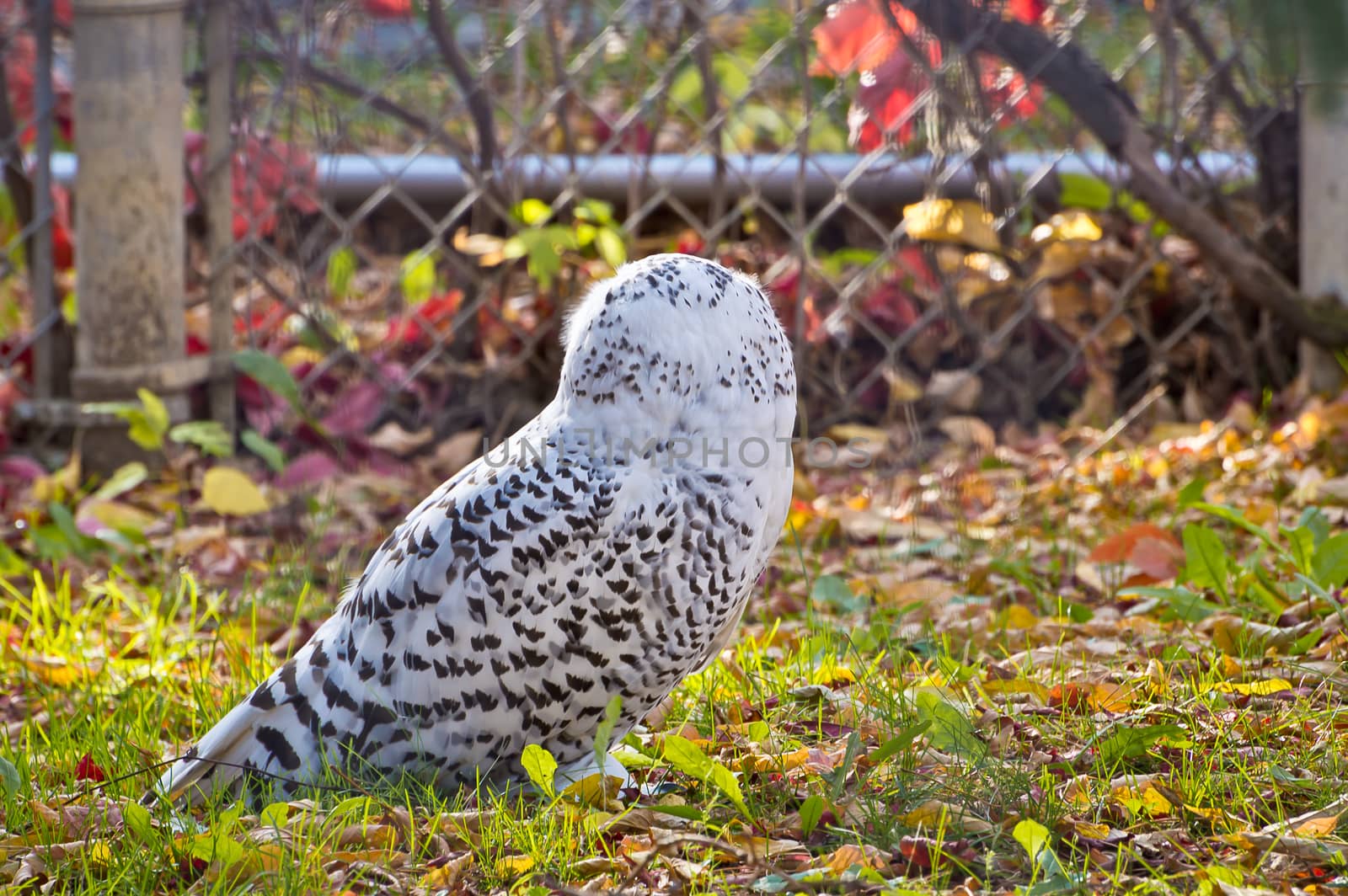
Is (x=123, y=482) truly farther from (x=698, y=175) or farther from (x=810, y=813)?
(x=810, y=813)

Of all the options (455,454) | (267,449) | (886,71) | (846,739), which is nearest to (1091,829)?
(846,739)

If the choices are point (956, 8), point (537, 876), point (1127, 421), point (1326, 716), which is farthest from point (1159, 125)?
point (537, 876)

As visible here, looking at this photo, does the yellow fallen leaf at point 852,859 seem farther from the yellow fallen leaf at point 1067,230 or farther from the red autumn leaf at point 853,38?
the yellow fallen leaf at point 1067,230

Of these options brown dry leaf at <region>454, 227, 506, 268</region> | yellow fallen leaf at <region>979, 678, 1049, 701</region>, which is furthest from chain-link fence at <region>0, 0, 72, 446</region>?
yellow fallen leaf at <region>979, 678, 1049, 701</region>

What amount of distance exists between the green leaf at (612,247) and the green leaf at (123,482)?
1.29 metres

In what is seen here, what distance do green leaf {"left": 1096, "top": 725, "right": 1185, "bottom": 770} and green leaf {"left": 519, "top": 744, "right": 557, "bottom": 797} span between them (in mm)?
732

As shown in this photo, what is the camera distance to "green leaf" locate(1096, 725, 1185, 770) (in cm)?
185

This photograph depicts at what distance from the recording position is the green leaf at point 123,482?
3.33 m

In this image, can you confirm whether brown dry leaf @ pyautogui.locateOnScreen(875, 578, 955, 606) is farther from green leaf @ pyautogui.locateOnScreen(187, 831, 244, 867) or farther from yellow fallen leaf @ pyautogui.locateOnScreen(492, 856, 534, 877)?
green leaf @ pyautogui.locateOnScreen(187, 831, 244, 867)

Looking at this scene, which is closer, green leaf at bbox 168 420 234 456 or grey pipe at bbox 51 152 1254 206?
green leaf at bbox 168 420 234 456

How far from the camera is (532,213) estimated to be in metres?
3.75

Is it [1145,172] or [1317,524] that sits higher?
[1145,172]

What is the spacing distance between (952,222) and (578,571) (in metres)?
2.09

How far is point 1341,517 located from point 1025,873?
1.66 metres
